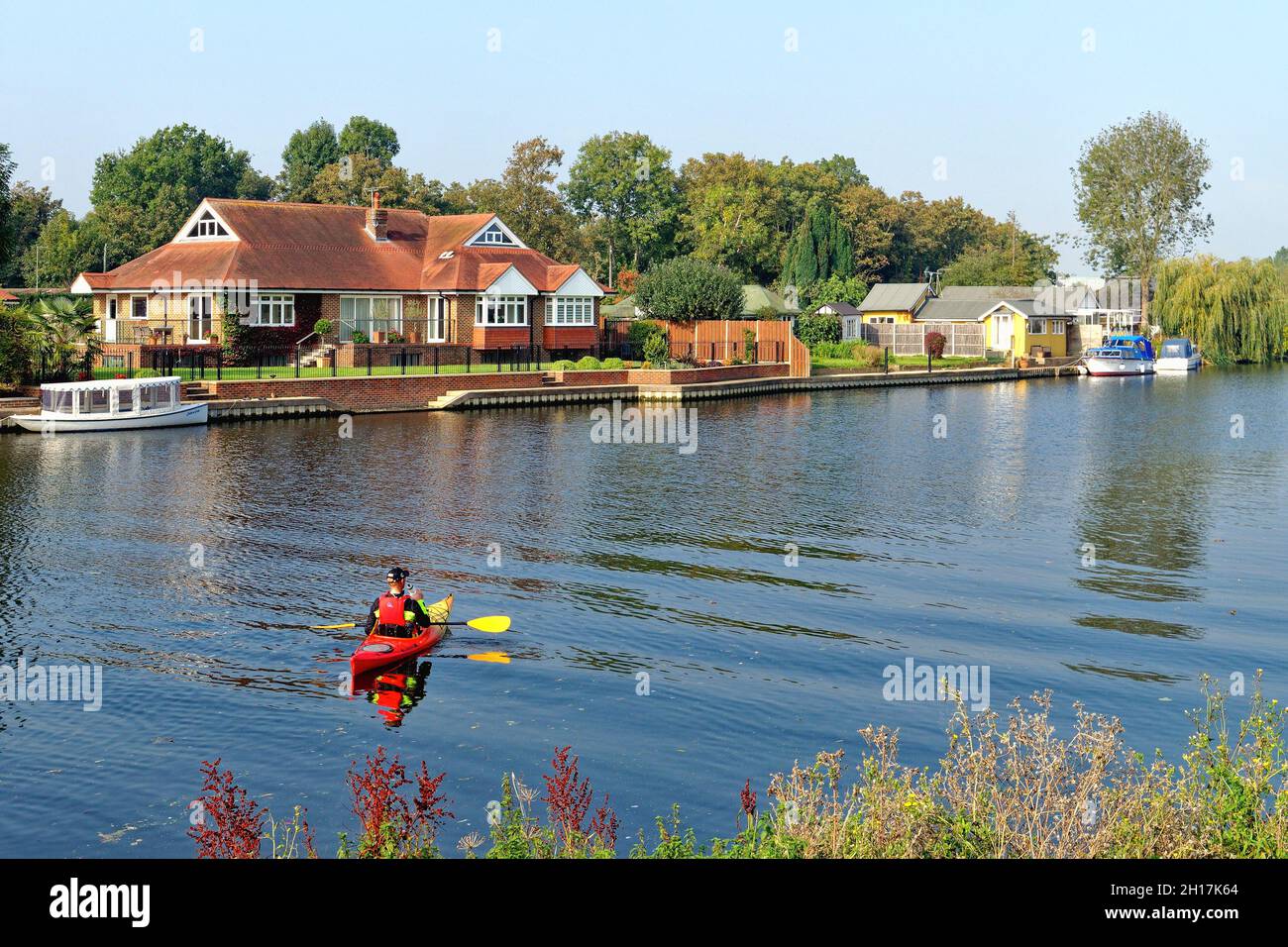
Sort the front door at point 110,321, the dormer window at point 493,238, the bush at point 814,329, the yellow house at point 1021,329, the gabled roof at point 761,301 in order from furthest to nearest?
the yellow house at point 1021,329 < the bush at point 814,329 < the gabled roof at point 761,301 < the dormer window at point 493,238 < the front door at point 110,321

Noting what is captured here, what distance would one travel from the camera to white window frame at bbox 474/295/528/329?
7050 centimetres

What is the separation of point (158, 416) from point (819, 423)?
A: 25.9m

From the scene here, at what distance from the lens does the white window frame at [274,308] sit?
6394 cm

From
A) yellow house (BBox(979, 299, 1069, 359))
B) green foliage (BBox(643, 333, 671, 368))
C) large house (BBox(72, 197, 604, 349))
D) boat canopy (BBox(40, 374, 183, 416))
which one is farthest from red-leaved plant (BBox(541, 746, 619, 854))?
yellow house (BBox(979, 299, 1069, 359))

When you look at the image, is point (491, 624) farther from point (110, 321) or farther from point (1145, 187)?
point (1145, 187)

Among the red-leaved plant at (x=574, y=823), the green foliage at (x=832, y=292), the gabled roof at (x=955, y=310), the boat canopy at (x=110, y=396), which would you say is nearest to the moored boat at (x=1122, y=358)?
the gabled roof at (x=955, y=310)

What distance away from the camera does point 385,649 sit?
19312 millimetres

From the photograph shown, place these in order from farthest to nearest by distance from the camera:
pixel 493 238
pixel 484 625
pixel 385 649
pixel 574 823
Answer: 1. pixel 493 238
2. pixel 484 625
3. pixel 385 649
4. pixel 574 823

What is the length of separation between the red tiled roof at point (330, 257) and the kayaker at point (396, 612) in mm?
47298

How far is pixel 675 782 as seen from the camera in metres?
15.0
